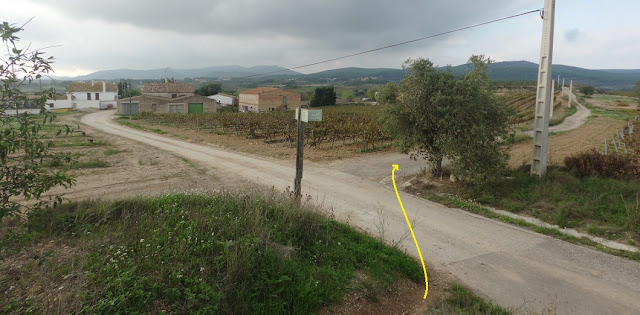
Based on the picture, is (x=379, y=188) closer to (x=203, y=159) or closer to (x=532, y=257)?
(x=532, y=257)

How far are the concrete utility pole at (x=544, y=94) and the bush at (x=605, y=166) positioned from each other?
0.90 m

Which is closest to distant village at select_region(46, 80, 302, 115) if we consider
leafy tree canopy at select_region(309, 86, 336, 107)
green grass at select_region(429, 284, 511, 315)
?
leafy tree canopy at select_region(309, 86, 336, 107)

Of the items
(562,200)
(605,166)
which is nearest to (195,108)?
(605,166)

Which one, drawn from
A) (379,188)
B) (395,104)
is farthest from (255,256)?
(395,104)

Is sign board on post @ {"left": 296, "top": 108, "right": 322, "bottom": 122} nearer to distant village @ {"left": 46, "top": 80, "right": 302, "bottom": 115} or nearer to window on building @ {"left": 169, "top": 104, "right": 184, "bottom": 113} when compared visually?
distant village @ {"left": 46, "top": 80, "right": 302, "bottom": 115}

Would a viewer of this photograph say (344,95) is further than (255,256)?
Yes

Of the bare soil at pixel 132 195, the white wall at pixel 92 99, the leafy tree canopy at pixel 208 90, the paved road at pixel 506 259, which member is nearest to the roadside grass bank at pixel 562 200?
the paved road at pixel 506 259

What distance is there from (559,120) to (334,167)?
29.3 meters

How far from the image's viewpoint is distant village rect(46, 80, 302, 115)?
5206 cm

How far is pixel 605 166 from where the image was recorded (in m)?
9.45

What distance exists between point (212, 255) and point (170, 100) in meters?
52.8

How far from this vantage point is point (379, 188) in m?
10.8

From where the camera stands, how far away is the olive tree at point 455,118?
9188 millimetres

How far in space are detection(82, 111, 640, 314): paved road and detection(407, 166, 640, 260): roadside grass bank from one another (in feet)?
1.90
